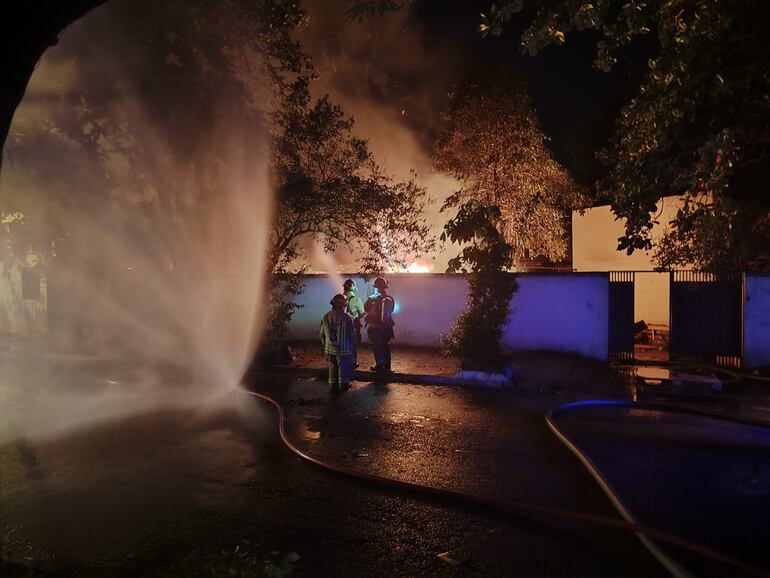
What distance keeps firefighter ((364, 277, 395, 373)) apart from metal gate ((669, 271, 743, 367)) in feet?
21.8

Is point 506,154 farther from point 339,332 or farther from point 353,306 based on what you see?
point 339,332

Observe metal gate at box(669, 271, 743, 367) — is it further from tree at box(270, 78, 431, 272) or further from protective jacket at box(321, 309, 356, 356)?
protective jacket at box(321, 309, 356, 356)

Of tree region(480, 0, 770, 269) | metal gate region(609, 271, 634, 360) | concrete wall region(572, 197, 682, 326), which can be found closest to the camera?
tree region(480, 0, 770, 269)

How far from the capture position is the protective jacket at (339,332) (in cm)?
980

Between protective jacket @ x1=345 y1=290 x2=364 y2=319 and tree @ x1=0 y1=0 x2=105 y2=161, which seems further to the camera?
protective jacket @ x1=345 y1=290 x2=364 y2=319

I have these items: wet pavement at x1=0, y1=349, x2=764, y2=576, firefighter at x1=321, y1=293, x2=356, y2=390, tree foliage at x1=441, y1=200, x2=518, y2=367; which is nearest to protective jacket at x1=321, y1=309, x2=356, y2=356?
firefighter at x1=321, y1=293, x2=356, y2=390

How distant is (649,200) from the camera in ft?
22.6

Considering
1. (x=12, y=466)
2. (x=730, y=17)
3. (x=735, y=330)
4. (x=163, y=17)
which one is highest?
(x=163, y=17)

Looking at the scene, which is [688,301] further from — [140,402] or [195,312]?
[195,312]

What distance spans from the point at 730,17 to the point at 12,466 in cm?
922


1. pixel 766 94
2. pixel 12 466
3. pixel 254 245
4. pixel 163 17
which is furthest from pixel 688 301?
pixel 163 17

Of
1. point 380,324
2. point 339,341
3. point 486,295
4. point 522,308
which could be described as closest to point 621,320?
point 522,308

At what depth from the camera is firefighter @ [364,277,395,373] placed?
36.0 feet

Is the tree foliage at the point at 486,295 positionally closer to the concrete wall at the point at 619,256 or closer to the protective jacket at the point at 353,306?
the protective jacket at the point at 353,306
